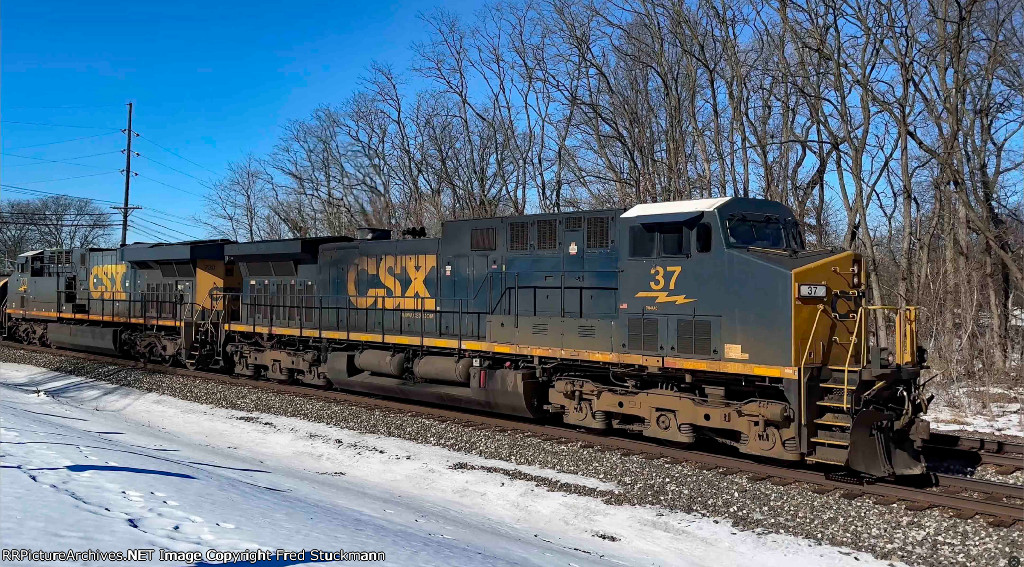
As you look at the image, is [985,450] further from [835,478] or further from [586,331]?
[586,331]

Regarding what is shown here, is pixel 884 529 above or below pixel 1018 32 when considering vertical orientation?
below

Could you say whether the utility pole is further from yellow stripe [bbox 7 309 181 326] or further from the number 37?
the number 37

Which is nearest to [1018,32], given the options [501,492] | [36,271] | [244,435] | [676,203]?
[676,203]

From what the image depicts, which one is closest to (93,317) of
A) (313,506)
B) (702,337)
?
(313,506)

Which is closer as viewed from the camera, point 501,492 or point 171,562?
point 171,562

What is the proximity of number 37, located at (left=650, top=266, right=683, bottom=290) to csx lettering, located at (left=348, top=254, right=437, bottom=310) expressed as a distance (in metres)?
5.25

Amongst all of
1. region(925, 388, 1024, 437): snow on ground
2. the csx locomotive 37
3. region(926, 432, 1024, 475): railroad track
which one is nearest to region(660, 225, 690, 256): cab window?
the csx locomotive 37

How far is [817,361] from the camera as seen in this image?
9.18 meters

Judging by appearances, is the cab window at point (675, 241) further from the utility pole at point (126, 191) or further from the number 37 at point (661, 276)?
the utility pole at point (126, 191)

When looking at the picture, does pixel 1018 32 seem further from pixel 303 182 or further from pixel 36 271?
pixel 303 182

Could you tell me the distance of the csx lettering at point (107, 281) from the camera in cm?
2362

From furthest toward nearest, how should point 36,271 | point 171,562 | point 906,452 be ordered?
point 36,271 < point 906,452 < point 171,562

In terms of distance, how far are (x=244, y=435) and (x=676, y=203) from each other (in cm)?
862

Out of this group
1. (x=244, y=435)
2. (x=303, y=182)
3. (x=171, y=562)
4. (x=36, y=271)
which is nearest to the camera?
(x=171, y=562)
